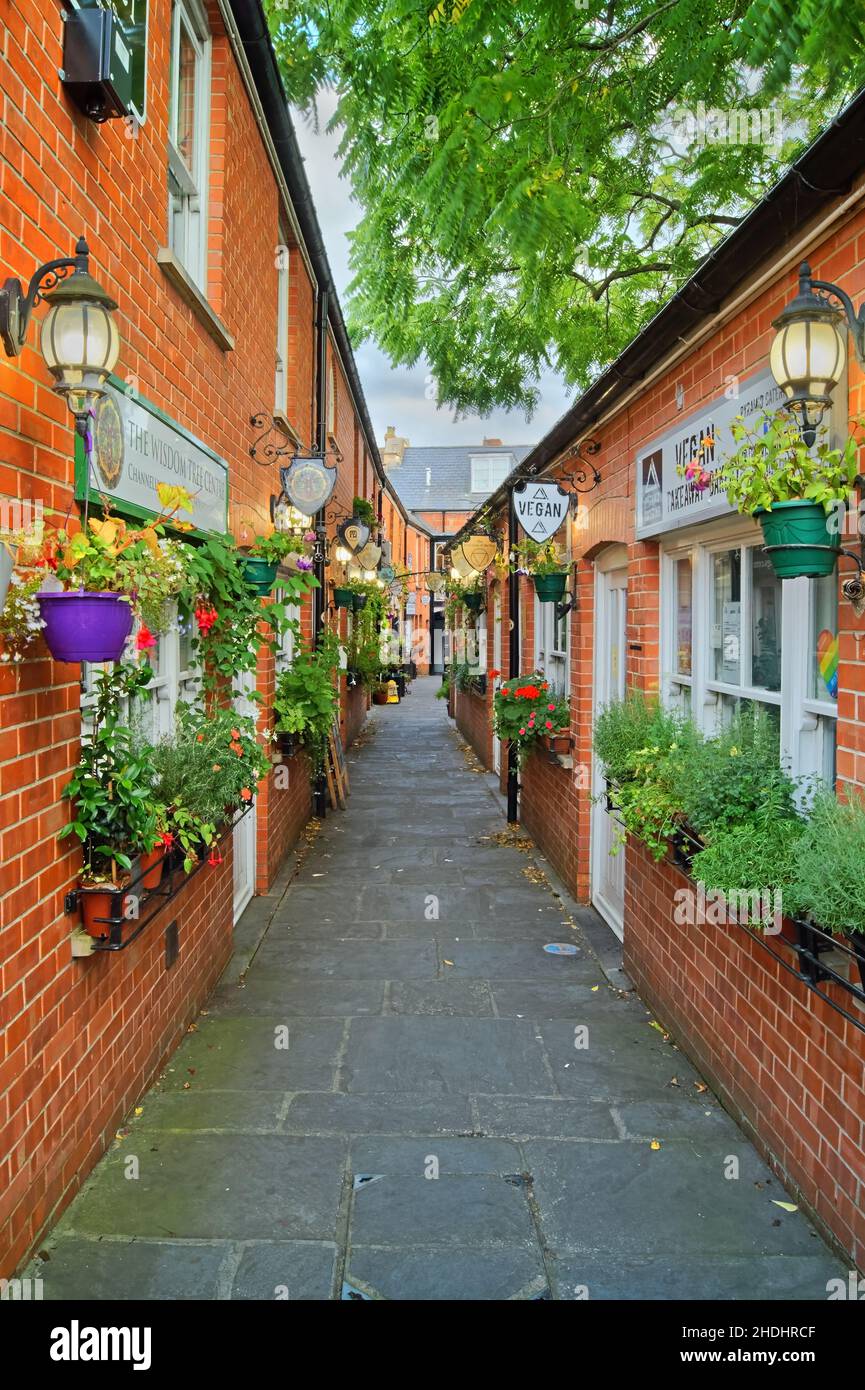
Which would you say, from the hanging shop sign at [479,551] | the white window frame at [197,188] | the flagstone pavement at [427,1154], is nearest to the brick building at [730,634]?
the flagstone pavement at [427,1154]

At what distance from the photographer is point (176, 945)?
4383 millimetres

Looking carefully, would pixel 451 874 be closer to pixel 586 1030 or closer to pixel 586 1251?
pixel 586 1030

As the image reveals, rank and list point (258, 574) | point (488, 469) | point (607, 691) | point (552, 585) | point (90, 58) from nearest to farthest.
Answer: point (90, 58) < point (258, 574) < point (607, 691) < point (552, 585) < point (488, 469)

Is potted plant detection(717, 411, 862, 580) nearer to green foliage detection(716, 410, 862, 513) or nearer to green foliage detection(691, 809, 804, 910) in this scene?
green foliage detection(716, 410, 862, 513)

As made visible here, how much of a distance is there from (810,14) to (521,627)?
7728 millimetres

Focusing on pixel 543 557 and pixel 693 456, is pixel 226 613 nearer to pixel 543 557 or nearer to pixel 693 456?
pixel 693 456

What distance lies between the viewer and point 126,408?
11.6 feet

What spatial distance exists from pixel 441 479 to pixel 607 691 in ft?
136

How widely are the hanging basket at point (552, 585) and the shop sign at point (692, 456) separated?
218cm

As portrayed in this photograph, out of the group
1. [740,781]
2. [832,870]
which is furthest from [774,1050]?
[832,870]

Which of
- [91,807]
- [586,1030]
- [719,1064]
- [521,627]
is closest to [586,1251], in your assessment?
[719,1064]

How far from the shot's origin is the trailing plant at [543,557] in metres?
7.54

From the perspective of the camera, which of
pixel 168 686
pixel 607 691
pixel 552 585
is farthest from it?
pixel 552 585

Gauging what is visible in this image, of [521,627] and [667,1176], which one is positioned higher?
[521,627]
